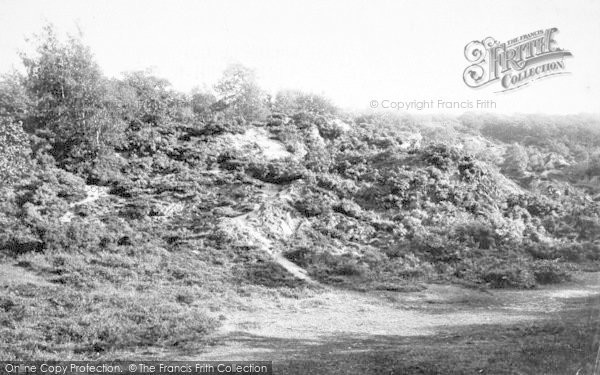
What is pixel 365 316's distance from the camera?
1491 cm

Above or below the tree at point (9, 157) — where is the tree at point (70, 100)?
above

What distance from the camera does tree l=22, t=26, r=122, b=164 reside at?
26938mm

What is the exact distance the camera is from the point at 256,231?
22.7 meters

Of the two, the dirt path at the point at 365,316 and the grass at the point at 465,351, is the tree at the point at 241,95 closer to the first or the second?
the dirt path at the point at 365,316

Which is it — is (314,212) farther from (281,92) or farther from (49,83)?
(281,92)

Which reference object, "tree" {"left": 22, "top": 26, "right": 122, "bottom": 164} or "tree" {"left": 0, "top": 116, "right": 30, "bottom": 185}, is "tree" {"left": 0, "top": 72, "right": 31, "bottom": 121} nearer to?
"tree" {"left": 22, "top": 26, "right": 122, "bottom": 164}

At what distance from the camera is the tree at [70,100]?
26.9 metres

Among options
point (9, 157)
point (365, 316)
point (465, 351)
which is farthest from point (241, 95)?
point (465, 351)

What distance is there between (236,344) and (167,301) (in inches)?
173

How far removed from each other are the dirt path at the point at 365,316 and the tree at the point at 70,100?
17.4 meters

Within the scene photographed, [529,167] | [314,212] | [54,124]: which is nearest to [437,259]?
[314,212]

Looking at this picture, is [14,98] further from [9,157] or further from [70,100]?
[9,157]

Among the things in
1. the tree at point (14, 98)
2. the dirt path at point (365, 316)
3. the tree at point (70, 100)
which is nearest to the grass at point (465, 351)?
the dirt path at point (365, 316)

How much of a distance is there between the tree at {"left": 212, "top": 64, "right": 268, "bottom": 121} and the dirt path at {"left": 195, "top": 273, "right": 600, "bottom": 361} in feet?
76.5
